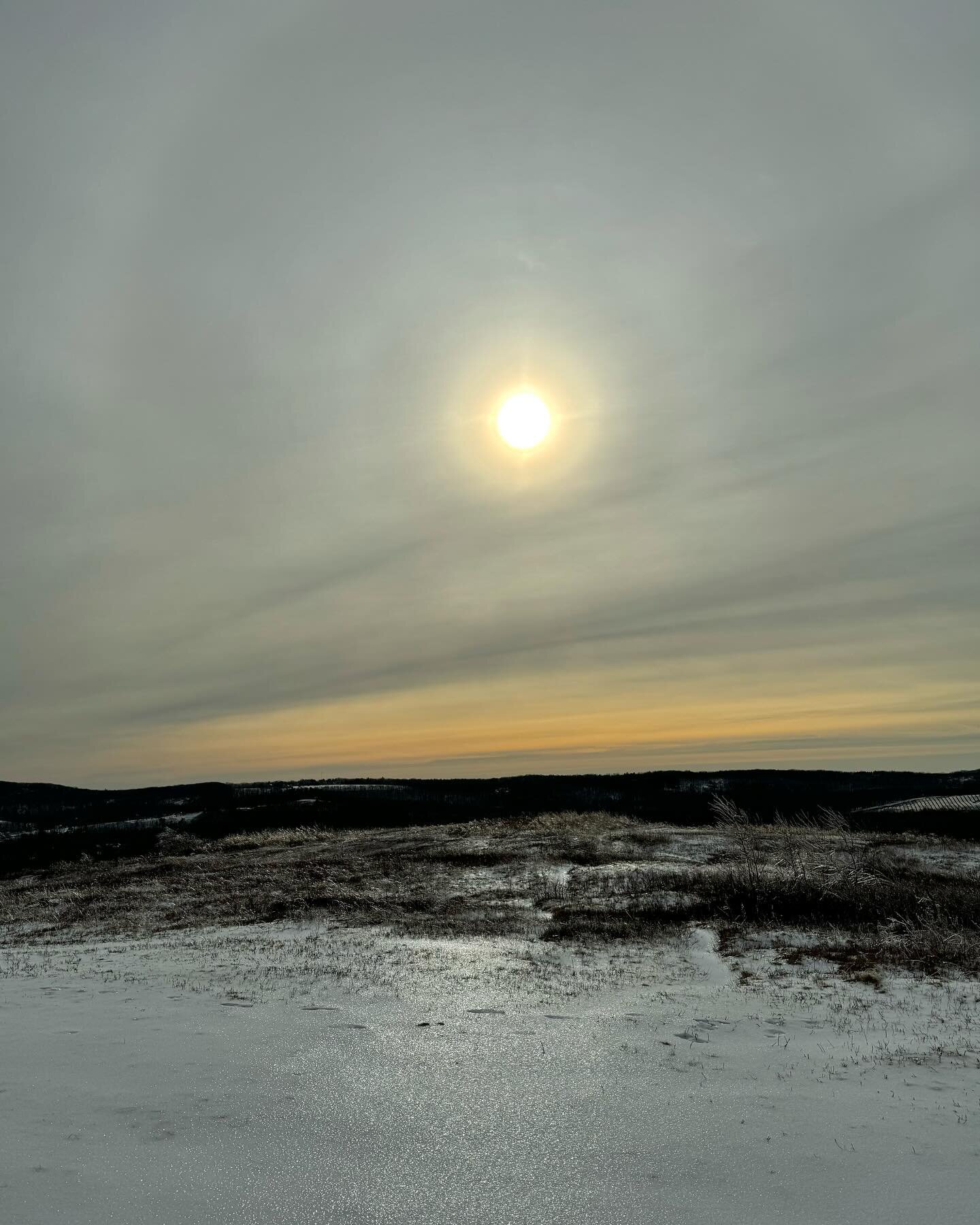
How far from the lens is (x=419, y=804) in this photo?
8969cm

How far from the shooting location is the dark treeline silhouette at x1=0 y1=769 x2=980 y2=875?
49.3 meters

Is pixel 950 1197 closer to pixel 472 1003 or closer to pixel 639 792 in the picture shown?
pixel 472 1003

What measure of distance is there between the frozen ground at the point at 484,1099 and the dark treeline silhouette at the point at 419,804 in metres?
22.4

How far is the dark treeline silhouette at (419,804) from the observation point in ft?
162

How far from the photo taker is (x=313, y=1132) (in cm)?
665

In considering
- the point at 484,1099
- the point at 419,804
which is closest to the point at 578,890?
the point at 484,1099

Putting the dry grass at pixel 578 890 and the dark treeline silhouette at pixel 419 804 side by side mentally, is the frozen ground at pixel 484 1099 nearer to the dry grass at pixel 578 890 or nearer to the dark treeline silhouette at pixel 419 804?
the dry grass at pixel 578 890

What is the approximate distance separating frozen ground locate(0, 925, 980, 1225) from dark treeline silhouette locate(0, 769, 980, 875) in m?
22.4

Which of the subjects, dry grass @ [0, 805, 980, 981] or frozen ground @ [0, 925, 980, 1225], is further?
dry grass @ [0, 805, 980, 981]

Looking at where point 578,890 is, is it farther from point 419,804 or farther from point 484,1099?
point 419,804

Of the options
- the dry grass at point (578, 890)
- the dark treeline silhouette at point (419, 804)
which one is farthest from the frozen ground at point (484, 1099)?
the dark treeline silhouette at point (419, 804)

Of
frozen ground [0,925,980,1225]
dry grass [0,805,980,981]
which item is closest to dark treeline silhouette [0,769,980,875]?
dry grass [0,805,980,981]

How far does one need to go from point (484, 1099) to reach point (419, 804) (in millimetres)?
84360

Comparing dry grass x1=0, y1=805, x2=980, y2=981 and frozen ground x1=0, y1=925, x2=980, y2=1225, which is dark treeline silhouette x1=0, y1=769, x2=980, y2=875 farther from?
frozen ground x1=0, y1=925, x2=980, y2=1225
